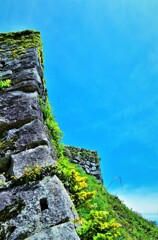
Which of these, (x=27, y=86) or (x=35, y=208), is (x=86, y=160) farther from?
(x=35, y=208)

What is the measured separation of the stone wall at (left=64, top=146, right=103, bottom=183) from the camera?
17.1 m

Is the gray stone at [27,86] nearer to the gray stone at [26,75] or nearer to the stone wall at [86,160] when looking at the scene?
the gray stone at [26,75]

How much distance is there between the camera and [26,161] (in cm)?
363

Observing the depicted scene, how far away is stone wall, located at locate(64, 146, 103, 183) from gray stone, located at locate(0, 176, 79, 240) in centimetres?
1355

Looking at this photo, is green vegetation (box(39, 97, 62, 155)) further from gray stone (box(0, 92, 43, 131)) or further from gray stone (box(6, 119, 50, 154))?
gray stone (box(6, 119, 50, 154))

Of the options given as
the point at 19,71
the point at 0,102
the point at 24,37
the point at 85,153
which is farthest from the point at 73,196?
the point at 85,153

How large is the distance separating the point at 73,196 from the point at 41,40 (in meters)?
5.06

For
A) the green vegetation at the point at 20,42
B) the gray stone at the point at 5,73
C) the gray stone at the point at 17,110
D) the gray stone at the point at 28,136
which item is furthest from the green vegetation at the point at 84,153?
the gray stone at the point at 28,136

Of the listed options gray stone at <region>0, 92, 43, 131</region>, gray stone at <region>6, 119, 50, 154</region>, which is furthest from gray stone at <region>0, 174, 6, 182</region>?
gray stone at <region>0, 92, 43, 131</region>

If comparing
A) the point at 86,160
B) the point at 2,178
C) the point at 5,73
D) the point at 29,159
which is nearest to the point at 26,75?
the point at 5,73

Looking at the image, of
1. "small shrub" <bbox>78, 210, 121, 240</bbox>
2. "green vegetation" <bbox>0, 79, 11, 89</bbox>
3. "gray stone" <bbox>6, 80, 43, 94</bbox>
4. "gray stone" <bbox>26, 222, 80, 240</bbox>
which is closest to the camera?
"gray stone" <bbox>26, 222, 80, 240</bbox>

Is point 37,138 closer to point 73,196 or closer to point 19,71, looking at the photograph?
point 73,196

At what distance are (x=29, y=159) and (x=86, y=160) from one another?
557 inches

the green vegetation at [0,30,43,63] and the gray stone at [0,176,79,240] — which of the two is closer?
the gray stone at [0,176,79,240]
